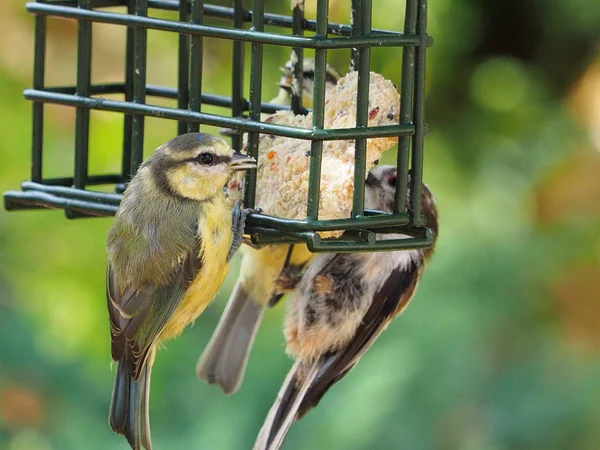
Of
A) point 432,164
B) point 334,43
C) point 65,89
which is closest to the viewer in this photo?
point 334,43

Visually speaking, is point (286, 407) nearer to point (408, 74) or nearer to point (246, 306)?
point (246, 306)

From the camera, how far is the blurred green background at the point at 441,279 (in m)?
4.40

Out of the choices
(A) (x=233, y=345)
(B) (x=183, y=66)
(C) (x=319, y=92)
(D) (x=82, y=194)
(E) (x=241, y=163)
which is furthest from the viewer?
(A) (x=233, y=345)

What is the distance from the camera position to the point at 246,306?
3873mm

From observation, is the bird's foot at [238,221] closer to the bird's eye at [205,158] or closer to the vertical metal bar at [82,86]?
the bird's eye at [205,158]

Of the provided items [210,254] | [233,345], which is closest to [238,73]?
[210,254]

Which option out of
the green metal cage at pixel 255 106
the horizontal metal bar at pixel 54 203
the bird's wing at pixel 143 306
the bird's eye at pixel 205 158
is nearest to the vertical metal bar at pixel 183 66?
the green metal cage at pixel 255 106

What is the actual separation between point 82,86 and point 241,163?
75 cm

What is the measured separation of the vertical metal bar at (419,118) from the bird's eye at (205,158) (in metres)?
0.57

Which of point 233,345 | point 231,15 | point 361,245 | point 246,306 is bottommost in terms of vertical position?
point 233,345

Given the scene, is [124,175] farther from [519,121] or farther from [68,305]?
[519,121]

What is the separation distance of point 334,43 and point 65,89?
3.84 ft

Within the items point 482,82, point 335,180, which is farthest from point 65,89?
point 482,82

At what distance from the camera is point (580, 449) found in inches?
172
